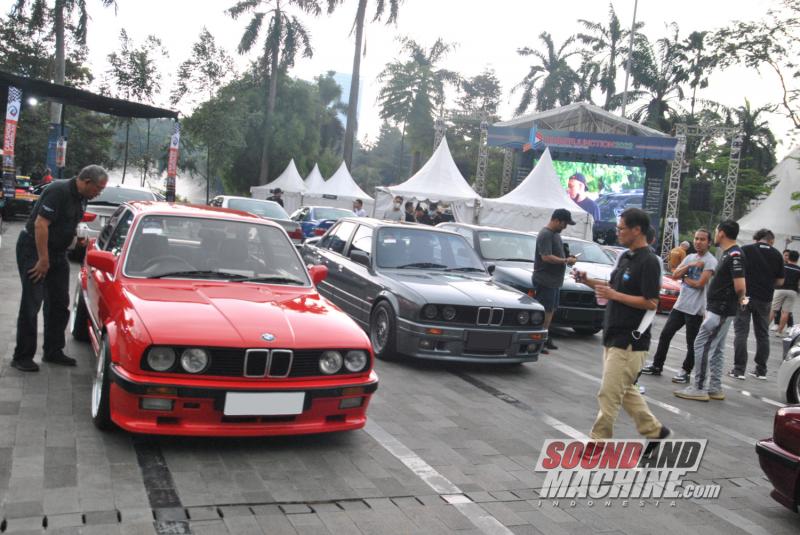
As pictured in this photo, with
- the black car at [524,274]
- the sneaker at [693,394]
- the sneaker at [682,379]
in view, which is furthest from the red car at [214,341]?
the black car at [524,274]

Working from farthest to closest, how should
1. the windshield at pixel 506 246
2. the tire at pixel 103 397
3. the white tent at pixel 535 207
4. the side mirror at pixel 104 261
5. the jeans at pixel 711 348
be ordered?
the white tent at pixel 535 207 < the windshield at pixel 506 246 < the jeans at pixel 711 348 < the side mirror at pixel 104 261 < the tire at pixel 103 397

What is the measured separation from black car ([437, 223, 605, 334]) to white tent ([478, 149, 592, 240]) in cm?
Answer: 1111

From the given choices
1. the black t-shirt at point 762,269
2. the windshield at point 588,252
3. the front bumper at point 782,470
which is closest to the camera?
the front bumper at point 782,470

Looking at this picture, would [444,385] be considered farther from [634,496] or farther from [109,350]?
[109,350]

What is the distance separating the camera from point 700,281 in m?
7.69

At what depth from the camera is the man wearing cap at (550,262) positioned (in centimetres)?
852

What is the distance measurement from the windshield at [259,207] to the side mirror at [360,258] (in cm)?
745

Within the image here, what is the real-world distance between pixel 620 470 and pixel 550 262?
161 inches

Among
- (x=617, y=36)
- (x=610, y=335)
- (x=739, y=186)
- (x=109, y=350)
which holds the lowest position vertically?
(x=109, y=350)

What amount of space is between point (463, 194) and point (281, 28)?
20.2 metres

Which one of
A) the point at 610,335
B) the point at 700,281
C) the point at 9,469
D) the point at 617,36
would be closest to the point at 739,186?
the point at 617,36

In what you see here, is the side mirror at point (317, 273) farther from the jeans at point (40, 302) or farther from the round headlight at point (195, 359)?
the jeans at point (40, 302)

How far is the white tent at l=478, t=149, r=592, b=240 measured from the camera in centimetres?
2220

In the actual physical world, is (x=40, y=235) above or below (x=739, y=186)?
below
